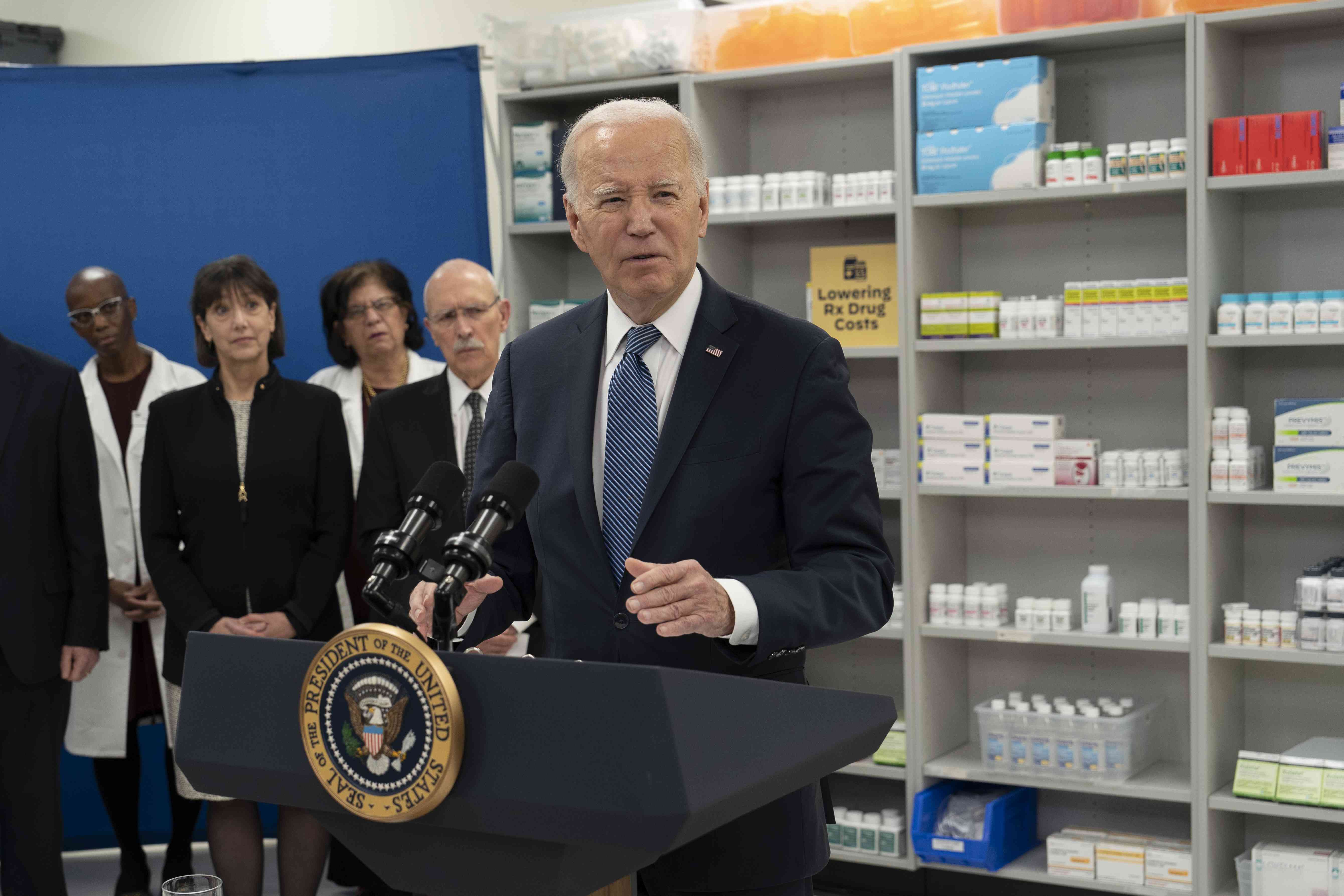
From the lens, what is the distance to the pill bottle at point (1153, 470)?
11.6 feet

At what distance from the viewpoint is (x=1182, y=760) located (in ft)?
12.6

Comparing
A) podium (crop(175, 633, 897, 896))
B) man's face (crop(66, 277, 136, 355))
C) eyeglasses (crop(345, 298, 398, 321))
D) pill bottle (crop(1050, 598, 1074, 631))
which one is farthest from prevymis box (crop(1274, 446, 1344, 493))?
man's face (crop(66, 277, 136, 355))

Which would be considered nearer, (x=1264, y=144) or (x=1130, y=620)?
(x=1264, y=144)

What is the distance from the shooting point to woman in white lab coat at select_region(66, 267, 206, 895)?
13.1 ft

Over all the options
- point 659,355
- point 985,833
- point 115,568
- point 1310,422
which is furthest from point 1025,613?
point 115,568

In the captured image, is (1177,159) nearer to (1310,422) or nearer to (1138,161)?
(1138,161)

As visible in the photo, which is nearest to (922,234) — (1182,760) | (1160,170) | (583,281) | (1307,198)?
(1160,170)

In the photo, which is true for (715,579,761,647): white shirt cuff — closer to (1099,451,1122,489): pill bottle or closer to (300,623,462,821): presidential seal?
→ (300,623,462,821): presidential seal

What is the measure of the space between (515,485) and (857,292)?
118 inches

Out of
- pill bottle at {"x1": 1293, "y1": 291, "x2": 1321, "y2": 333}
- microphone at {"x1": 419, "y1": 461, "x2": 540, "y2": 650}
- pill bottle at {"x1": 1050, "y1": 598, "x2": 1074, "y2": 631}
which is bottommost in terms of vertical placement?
pill bottle at {"x1": 1050, "y1": 598, "x2": 1074, "y2": 631}

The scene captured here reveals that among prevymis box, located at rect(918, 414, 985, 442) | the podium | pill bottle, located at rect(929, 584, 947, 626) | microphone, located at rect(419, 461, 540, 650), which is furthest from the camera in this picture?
pill bottle, located at rect(929, 584, 947, 626)

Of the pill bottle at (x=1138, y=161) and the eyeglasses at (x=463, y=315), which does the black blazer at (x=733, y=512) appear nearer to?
the eyeglasses at (x=463, y=315)

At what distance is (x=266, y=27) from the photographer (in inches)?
236

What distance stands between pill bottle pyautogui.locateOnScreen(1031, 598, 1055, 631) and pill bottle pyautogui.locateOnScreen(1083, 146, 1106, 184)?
117cm
